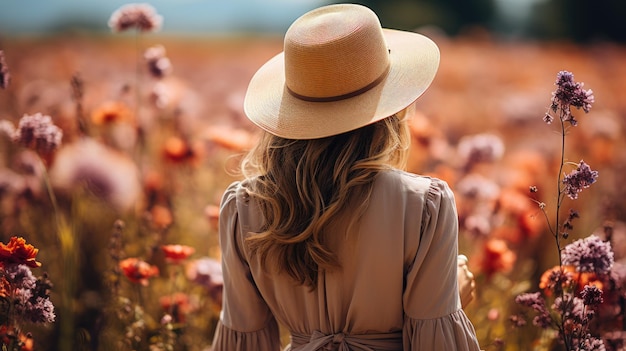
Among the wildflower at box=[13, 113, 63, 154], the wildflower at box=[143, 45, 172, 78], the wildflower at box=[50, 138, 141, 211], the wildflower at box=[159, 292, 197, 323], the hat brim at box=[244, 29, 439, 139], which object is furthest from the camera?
the wildflower at box=[143, 45, 172, 78]

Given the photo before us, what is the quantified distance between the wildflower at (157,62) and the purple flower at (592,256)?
82.6 inches

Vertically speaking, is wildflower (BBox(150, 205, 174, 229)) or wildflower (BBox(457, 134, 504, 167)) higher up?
wildflower (BBox(457, 134, 504, 167))

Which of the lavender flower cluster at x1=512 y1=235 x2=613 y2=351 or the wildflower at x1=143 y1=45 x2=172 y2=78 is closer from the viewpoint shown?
the lavender flower cluster at x1=512 y1=235 x2=613 y2=351

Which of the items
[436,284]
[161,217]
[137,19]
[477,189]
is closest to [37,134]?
[137,19]

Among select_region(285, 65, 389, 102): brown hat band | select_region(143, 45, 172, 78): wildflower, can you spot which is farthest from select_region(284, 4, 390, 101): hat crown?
select_region(143, 45, 172, 78): wildflower

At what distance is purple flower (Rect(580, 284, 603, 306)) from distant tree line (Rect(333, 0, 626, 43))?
10182 mm

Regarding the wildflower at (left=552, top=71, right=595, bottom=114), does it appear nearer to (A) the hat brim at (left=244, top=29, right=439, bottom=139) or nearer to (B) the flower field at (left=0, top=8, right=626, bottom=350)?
(B) the flower field at (left=0, top=8, right=626, bottom=350)

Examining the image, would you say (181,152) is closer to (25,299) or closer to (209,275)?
(209,275)

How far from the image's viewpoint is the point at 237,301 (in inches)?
83.1

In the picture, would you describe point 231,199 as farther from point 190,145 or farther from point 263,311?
point 190,145

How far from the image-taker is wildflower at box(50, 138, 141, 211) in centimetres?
296

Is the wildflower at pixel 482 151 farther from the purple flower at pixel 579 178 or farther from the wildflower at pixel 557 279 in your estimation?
the purple flower at pixel 579 178

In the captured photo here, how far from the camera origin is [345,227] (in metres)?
1.83

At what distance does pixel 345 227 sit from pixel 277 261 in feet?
0.76
